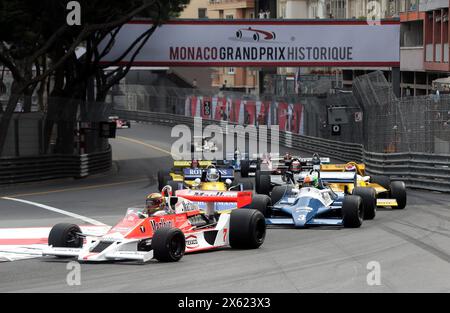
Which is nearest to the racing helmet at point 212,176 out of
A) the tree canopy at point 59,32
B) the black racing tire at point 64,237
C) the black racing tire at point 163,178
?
the black racing tire at point 163,178

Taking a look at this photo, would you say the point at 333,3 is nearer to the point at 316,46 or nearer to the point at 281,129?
the point at 281,129

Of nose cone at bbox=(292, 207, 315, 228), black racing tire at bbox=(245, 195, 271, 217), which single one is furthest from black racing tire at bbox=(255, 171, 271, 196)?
nose cone at bbox=(292, 207, 315, 228)

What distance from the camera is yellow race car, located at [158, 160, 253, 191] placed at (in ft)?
73.5

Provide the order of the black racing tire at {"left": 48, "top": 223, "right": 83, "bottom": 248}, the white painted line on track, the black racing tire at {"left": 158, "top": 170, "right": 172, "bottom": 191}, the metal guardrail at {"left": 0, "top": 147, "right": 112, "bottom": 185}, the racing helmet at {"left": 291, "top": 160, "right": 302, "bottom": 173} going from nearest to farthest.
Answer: the black racing tire at {"left": 48, "top": 223, "right": 83, "bottom": 248}, the white painted line on track, the racing helmet at {"left": 291, "top": 160, "right": 302, "bottom": 173}, the black racing tire at {"left": 158, "top": 170, "right": 172, "bottom": 191}, the metal guardrail at {"left": 0, "top": 147, "right": 112, "bottom": 185}

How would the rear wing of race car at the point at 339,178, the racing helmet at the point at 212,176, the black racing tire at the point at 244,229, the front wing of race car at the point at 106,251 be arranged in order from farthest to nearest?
the racing helmet at the point at 212,176, the rear wing of race car at the point at 339,178, the black racing tire at the point at 244,229, the front wing of race car at the point at 106,251

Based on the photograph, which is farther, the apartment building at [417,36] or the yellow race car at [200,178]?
the apartment building at [417,36]

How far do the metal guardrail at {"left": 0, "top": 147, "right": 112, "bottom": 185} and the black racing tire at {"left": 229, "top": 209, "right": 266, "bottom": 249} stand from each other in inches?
787

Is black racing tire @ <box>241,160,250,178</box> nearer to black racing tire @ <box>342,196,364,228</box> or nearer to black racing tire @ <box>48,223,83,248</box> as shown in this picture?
black racing tire @ <box>342,196,364,228</box>

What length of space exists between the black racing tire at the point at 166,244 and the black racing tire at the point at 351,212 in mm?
5434

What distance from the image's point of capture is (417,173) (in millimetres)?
30547

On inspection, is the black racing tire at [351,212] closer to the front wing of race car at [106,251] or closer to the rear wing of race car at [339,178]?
the rear wing of race car at [339,178]

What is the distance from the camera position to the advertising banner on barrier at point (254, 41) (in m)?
43.8
